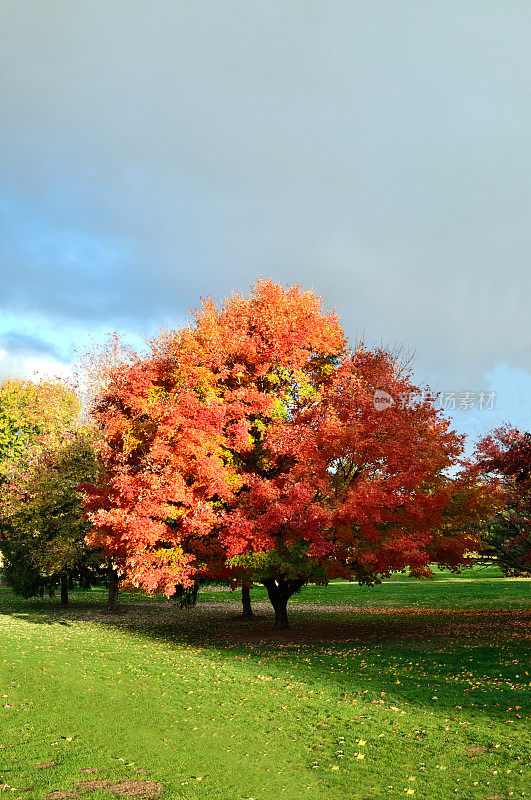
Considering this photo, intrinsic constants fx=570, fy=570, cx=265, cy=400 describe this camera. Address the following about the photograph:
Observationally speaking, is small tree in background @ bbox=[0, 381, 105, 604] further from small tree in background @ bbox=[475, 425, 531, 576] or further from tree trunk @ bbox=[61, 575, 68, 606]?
small tree in background @ bbox=[475, 425, 531, 576]

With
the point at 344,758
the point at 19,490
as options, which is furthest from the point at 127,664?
the point at 19,490

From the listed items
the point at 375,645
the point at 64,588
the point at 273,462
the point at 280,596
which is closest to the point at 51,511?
the point at 64,588

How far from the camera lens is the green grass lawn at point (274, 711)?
812 centimetres

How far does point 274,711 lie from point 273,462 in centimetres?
1008

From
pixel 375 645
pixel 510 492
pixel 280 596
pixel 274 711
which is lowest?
pixel 375 645

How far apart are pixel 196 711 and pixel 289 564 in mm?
8307

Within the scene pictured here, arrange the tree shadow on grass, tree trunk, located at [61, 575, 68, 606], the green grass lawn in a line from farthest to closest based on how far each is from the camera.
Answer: tree trunk, located at [61, 575, 68, 606]
the tree shadow on grass
the green grass lawn

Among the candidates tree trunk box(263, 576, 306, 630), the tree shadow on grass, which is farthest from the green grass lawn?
tree trunk box(263, 576, 306, 630)

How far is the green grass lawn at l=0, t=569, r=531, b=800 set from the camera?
812 cm

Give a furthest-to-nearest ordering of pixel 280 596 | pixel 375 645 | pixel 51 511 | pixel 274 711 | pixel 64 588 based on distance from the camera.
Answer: pixel 64 588 < pixel 51 511 < pixel 280 596 < pixel 375 645 < pixel 274 711

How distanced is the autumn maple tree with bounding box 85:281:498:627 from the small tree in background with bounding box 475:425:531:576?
1.48 metres

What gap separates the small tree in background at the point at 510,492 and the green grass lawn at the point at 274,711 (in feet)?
10.4

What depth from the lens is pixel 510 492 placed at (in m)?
25.1

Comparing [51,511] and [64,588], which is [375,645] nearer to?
[51,511]
